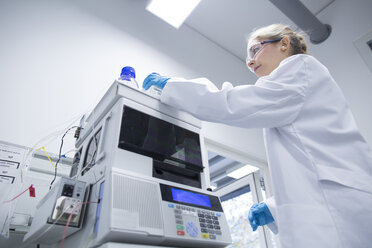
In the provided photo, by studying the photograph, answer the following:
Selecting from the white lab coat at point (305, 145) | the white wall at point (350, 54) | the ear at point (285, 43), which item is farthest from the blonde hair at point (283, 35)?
the white wall at point (350, 54)

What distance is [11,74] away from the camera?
1.25 metres

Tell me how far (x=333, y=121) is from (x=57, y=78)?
4.37 ft

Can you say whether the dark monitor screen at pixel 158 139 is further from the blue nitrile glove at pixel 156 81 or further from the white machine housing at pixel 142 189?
the blue nitrile glove at pixel 156 81

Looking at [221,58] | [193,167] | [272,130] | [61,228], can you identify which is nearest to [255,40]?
[272,130]

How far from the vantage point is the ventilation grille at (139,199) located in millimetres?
589

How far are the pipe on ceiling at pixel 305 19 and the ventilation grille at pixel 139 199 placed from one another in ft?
6.19

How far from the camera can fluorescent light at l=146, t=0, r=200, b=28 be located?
192 centimetres

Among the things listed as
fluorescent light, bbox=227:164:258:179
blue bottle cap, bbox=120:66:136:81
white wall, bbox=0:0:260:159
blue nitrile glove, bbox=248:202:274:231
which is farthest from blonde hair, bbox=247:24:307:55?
fluorescent light, bbox=227:164:258:179

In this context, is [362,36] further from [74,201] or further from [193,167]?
[74,201]

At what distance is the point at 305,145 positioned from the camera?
760mm

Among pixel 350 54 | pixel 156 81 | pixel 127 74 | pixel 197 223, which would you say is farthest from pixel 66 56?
pixel 350 54

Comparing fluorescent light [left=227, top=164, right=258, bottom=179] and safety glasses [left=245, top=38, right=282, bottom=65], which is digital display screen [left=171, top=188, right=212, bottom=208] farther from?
fluorescent light [left=227, top=164, right=258, bottom=179]

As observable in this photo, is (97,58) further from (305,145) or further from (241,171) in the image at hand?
(241,171)

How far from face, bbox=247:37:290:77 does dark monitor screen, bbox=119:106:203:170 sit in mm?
430
